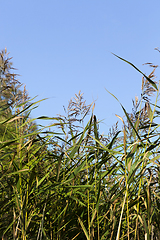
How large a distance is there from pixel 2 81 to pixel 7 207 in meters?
0.90

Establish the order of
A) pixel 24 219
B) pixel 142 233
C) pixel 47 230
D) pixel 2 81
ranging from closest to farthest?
1. pixel 24 219
2. pixel 47 230
3. pixel 142 233
4. pixel 2 81

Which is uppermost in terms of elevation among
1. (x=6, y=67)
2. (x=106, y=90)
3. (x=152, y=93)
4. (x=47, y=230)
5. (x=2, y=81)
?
(x=6, y=67)

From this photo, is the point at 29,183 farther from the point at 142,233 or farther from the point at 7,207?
the point at 142,233

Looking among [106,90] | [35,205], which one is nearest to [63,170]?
[35,205]

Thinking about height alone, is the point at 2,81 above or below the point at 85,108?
above

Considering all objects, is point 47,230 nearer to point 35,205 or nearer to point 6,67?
point 35,205

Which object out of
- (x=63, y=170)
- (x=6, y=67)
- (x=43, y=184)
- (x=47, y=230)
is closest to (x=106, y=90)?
(x=63, y=170)

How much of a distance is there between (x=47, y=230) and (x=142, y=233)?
1.90ft

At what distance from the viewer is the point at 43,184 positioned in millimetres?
1367

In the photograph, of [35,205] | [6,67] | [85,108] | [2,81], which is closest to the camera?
[35,205]

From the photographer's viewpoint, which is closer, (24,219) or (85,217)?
(24,219)

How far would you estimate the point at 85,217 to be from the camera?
1361 mm

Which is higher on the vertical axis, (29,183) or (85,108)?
(85,108)

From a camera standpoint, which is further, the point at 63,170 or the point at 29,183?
the point at 63,170
